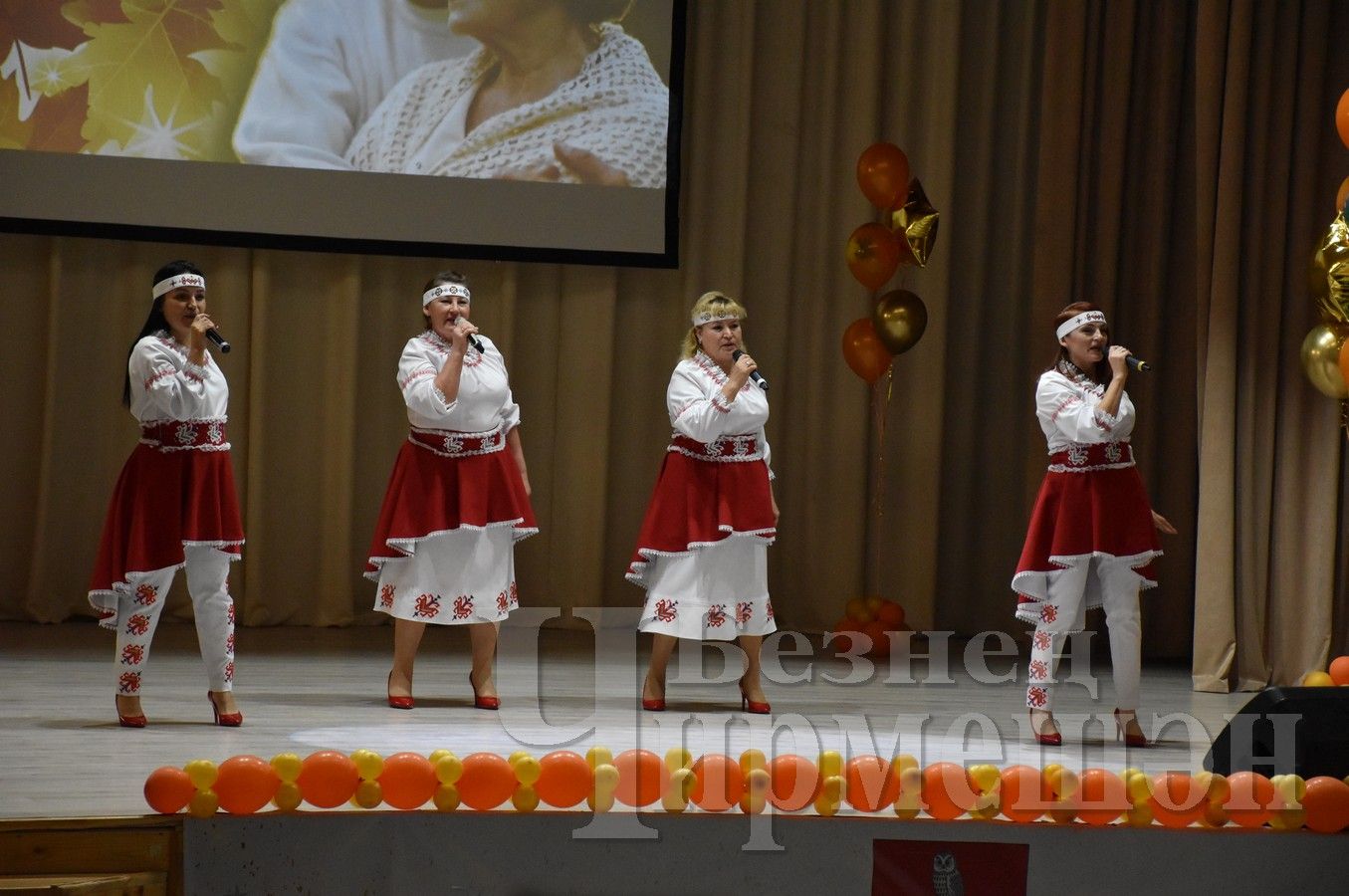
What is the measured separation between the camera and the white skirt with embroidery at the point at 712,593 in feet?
15.3

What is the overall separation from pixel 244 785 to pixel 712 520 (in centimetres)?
188

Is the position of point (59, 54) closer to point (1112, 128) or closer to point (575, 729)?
point (575, 729)

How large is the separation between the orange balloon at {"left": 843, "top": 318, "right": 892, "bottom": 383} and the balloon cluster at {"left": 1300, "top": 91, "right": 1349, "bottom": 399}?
1722 millimetres

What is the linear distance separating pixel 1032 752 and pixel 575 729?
4.28ft

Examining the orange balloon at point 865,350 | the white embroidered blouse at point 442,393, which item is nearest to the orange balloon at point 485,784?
the white embroidered blouse at point 442,393

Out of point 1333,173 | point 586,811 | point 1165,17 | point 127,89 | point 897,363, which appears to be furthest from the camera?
point 897,363

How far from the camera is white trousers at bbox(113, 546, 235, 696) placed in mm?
4117

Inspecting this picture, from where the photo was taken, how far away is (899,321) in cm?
609

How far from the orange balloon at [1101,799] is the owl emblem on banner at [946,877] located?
324mm

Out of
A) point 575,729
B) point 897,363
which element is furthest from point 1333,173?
point 575,729

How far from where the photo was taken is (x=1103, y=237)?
6.47m

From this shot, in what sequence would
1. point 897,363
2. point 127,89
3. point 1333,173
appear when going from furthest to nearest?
1. point 897,363
2. point 127,89
3. point 1333,173

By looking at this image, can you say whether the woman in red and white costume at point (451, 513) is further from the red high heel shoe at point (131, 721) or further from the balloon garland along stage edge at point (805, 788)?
the balloon garland along stage edge at point (805, 788)

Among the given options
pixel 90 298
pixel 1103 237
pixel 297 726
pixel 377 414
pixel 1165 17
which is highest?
pixel 1165 17
